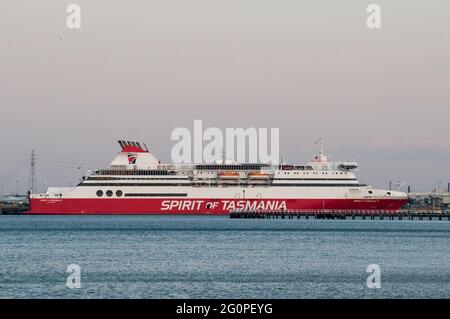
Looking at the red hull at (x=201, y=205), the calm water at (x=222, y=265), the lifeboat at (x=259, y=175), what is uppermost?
the lifeboat at (x=259, y=175)

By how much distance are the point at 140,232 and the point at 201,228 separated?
969 centimetres

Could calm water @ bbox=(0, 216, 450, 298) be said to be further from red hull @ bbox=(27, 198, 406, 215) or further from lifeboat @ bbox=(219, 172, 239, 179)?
lifeboat @ bbox=(219, 172, 239, 179)

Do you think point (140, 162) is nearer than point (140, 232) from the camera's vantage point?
No

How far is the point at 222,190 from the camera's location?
4751 inches

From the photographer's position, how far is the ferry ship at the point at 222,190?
120 meters

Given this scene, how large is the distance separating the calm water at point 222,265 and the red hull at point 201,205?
40.2m

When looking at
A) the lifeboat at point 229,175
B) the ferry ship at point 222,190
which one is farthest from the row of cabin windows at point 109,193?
the lifeboat at point 229,175

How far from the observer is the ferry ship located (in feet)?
392

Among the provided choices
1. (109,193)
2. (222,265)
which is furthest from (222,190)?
(222,265)

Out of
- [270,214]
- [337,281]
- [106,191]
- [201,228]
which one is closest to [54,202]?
[106,191]

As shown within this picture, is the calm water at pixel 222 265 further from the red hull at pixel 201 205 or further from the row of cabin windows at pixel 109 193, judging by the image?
the row of cabin windows at pixel 109 193

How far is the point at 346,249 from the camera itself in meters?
62.3
